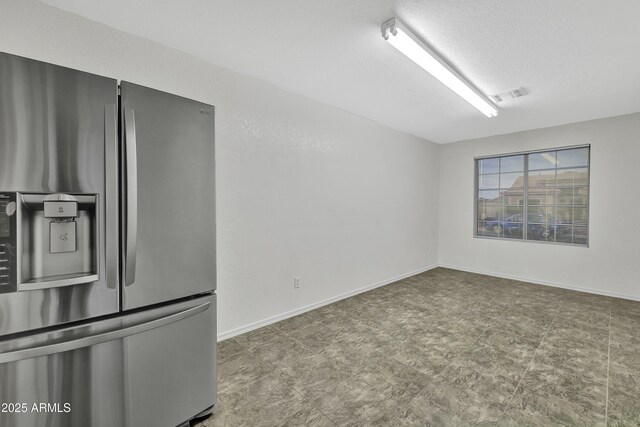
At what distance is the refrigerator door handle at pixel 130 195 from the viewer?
1439mm

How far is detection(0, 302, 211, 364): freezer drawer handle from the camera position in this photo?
1.16 metres

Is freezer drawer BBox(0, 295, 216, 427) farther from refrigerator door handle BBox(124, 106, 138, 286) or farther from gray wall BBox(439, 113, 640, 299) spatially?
gray wall BBox(439, 113, 640, 299)

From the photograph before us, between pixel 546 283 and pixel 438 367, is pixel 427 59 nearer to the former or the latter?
pixel 438 367

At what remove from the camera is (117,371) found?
138 cm

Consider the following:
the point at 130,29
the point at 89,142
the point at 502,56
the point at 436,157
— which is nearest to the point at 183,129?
the point at 89,142

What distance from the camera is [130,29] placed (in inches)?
85.1

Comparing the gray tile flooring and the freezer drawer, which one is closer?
the freezer drawer

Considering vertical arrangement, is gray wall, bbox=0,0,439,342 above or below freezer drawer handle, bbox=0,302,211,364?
above

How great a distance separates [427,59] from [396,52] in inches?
10.7

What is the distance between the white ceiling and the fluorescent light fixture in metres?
0.07

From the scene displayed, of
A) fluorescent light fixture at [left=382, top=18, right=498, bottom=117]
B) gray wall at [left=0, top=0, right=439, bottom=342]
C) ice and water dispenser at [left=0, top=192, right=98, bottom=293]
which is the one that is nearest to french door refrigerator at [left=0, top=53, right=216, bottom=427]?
ice and water dispenser at [left=0, top=192, right=98, bottom=293]

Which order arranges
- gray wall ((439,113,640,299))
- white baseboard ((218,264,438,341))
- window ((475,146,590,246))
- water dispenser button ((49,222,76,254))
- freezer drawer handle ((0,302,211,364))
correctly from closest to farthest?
1. freezer drawer handle ((0,302,211,364))
2. water dispenser button ((49,222,76,254))
3. white baseboard ((218,264,438,341))
4. gray wall ((439,113,640,299))
5. window ((475,146,590,246))

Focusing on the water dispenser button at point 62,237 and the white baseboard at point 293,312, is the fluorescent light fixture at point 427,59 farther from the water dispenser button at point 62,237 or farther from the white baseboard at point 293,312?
the white baseboard at point 293,312

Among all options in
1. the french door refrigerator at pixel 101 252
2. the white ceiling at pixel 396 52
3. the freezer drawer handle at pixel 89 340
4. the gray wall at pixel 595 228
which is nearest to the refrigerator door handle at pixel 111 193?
the french door refrigerator at pixel 101 252
